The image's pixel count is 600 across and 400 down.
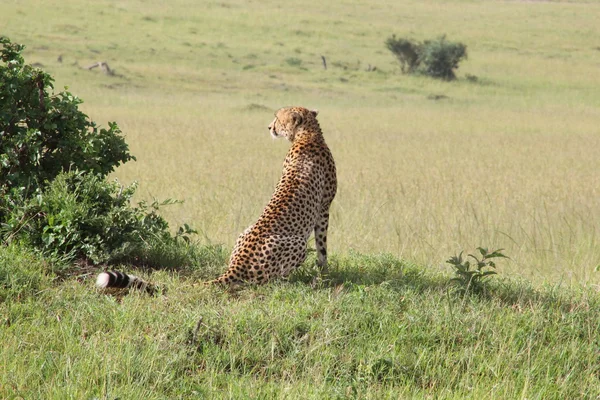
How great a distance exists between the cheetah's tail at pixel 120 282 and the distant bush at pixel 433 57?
30110 millimetres

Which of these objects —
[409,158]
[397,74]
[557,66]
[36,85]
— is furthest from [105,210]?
[557,66]

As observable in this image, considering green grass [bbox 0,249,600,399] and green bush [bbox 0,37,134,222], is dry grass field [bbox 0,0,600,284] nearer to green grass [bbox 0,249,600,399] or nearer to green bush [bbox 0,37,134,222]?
green bush [bbox 0,37,134,222]

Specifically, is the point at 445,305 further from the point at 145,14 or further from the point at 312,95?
the point at 145,14

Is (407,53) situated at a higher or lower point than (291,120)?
lower

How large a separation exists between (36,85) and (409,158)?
900cm

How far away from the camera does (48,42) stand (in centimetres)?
3369

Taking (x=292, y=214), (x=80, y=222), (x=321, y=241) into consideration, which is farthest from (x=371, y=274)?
(x=80, y=222)

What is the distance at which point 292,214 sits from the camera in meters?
5.07

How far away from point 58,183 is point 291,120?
1.59m

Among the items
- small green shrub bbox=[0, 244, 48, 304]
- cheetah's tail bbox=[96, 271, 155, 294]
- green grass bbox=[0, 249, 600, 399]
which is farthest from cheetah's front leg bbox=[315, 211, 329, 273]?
small green shrub bbox=[0, 244, 48, 304]

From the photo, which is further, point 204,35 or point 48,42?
point 204,35

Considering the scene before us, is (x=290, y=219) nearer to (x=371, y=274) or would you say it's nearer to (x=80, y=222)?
(x=371, y=274)

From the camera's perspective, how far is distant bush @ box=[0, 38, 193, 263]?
517 cm

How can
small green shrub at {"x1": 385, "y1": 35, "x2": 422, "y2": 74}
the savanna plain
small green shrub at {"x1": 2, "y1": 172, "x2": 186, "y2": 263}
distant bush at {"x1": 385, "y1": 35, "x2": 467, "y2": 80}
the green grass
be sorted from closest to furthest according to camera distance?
1. the green grass
2. the savanna plain
3. small green shrub at {"x1": 2, "y1": 172, "x2": 186, "y2": 263}
4. distant bush at {"x1": 385, "y1": 35, "x2": 467, "y2": 80}
5. small green shrub at {"x1": 385, "y1": 35, "x2": 422, "y2": 74}
